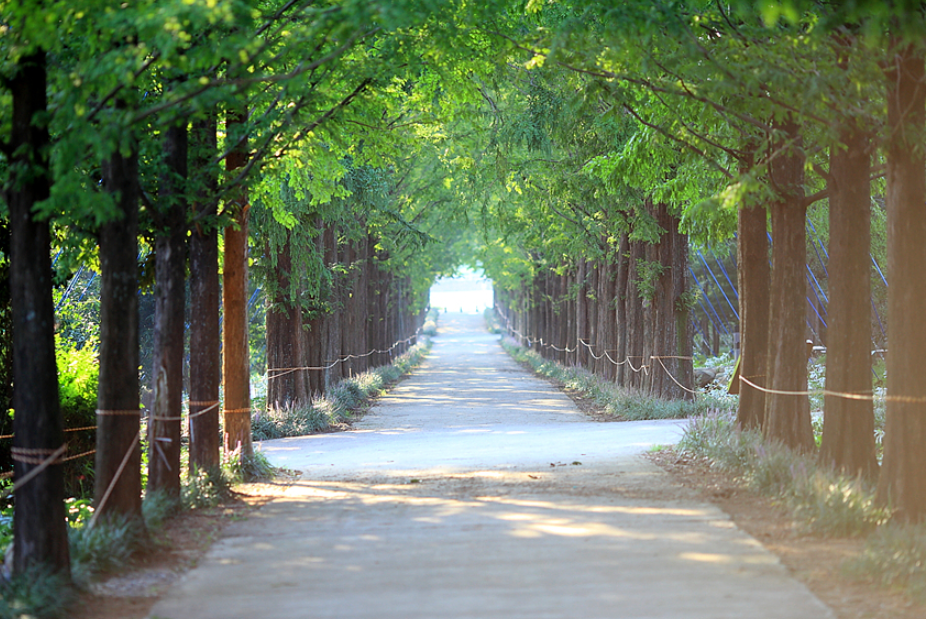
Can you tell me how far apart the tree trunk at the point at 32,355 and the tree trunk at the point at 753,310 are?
8.43 metres

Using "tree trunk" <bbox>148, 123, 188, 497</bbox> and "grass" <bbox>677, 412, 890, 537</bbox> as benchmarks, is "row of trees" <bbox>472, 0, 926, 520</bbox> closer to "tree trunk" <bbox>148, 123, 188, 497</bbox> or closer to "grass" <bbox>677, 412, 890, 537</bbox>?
"grass" <bbox>677, 412, 890, 537</bbox>

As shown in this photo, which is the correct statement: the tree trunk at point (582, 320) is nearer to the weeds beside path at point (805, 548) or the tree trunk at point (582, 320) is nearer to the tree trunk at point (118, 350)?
the weeds beside path at point (805, 548)

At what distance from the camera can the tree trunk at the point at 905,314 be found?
283 inches

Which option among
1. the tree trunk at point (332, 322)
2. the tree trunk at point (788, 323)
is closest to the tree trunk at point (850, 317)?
the tree trunk at point (788, 323)

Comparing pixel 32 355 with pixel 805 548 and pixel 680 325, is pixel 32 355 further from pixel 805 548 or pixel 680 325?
pixel 680 325

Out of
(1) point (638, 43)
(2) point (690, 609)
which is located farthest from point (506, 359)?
(2) point (690, 609)

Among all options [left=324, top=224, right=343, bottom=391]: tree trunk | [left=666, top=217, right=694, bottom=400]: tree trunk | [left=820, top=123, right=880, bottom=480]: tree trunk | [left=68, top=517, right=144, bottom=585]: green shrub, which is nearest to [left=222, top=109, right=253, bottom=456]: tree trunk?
[left=68, top=517, right=144, bottom=585]: green shrub

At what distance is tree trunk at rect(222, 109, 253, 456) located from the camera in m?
10.8

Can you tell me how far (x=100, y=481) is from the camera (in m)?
6.90

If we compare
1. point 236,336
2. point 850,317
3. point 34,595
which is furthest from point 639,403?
point 34,595

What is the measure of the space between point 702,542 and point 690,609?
152cm

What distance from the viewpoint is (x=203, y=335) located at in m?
9.38

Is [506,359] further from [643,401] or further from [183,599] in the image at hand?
[183,599]

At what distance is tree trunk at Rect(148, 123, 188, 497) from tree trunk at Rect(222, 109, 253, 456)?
2.12 metres
